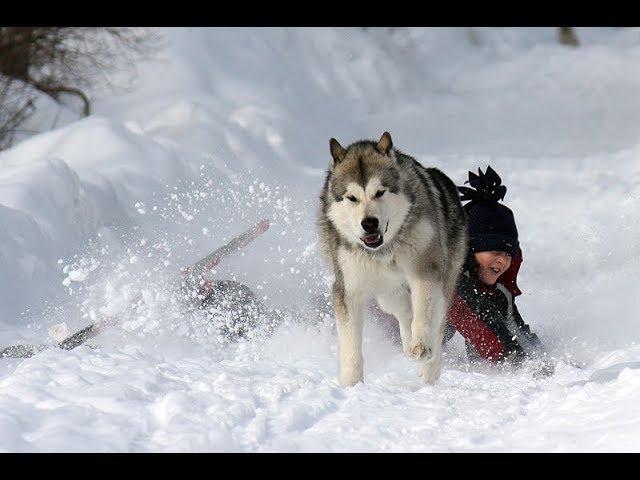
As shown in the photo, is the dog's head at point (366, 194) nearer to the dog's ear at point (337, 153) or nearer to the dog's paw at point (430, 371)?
the dog's ear at point (337, 153)

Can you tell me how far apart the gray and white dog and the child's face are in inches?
36.8

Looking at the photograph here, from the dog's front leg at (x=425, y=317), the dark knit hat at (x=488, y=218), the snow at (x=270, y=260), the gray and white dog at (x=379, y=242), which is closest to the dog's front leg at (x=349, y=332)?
the gray and white dog at (x=379, y=242)

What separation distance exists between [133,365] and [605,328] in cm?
327

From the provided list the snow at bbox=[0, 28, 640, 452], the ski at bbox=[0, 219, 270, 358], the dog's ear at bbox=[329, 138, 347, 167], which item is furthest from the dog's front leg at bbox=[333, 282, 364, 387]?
the ski at bbox=[0, 219, 270, 358]

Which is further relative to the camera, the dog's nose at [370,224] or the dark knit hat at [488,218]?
the dark knit hat at [488,218]

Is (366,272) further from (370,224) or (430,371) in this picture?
(430,371)

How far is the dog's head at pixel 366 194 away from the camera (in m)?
4.62

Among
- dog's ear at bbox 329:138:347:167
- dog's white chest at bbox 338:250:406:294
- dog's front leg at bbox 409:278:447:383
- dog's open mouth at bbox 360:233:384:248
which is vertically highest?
dog's ear at bbox 329:138:347:167

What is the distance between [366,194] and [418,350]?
2.43ft

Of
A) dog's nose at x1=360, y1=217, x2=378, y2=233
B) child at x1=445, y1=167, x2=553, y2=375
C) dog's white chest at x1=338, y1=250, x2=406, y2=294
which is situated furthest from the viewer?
child at x1=445, y1=167, x2=553, y2=375

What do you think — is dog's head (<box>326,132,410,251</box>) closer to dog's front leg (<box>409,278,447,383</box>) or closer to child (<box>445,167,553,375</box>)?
dog's front leg (<box>409,278,447,383</box>)

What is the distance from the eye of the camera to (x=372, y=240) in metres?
4.61

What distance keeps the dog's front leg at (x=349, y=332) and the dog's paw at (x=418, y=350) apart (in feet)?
0.85

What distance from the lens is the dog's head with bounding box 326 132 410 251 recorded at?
4.62 metres
